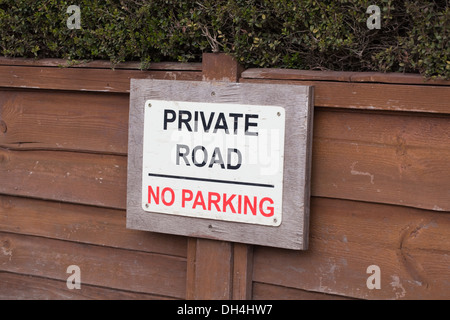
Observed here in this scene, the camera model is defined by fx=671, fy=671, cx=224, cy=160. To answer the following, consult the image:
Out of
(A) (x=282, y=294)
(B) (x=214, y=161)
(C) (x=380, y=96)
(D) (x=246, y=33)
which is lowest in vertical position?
(A) (x=282, y=294)

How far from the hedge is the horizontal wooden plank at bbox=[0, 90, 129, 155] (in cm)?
18

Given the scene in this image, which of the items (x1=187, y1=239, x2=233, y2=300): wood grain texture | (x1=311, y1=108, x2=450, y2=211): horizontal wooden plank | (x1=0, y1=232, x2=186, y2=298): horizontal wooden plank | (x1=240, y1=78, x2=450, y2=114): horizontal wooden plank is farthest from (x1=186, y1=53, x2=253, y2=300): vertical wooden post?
(x1=311, y1=108, x2=450, y2=211): horizontal wooden plank

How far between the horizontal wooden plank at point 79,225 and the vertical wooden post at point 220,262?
137 millimetres

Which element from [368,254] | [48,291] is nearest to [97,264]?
[48,291]

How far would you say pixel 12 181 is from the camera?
309cm

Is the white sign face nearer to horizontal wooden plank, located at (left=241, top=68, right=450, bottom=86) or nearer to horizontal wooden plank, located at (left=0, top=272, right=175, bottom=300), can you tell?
horizontal wooden plank, located at (left=241, top=68, right=450, bottom=86)

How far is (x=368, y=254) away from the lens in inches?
97.9

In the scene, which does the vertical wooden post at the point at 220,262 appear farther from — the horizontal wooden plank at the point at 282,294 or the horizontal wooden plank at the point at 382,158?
the horizontal wooden plank at the point at 382,158

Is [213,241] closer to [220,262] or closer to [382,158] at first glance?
[220,262]

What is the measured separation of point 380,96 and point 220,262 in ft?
3.00

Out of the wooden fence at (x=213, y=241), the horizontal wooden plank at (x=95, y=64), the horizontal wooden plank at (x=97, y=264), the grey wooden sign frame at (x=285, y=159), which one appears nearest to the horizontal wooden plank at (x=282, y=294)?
the wooden fence at (x=213, y=241)

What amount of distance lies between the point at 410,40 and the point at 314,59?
393 mm

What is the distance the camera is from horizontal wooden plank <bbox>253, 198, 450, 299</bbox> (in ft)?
7.82

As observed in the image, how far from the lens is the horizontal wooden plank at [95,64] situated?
8.89 ft
